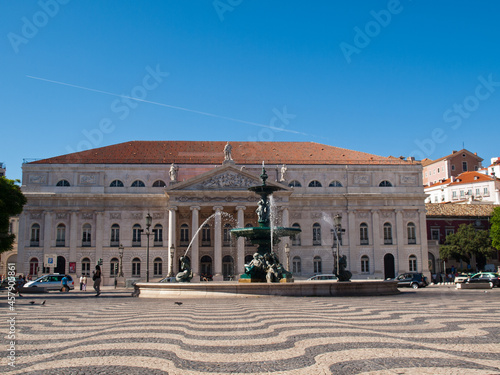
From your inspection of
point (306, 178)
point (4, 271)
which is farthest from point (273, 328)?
point (4, 271)

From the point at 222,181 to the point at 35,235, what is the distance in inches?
752

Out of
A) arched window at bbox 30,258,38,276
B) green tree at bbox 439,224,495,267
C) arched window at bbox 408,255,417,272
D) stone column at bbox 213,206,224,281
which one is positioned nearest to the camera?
stone column at bbox 213,206,224,281

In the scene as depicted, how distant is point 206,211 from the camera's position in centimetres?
5028

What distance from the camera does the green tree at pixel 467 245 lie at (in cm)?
5691

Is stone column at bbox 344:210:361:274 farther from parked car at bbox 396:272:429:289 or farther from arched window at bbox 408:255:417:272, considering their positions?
parked car at bbox 396:272:429:289

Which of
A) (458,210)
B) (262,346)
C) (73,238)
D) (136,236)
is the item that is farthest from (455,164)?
(262,346)

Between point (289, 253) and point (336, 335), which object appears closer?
point (336, 335)

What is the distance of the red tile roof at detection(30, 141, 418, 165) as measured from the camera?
52.4 meters

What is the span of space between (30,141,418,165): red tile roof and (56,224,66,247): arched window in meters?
6.47

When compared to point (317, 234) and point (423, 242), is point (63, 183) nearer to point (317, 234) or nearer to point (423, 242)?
point (317, 234)

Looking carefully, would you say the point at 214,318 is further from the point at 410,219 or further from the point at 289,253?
the point at 410,219

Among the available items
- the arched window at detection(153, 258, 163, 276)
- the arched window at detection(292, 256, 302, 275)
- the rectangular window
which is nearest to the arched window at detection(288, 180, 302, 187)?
the arched window at detection(292, 256, 302, 275)

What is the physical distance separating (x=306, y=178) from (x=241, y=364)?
47427 millimetres

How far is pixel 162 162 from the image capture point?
52.2 m
